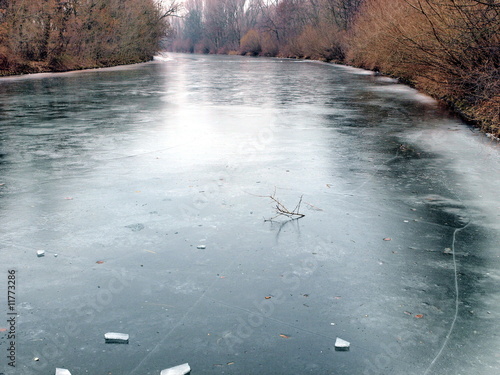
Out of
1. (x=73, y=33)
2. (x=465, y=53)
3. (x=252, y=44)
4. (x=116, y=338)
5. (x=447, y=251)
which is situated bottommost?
(x=116, y=338)

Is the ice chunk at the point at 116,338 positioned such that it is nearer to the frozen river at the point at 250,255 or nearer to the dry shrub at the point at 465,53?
the frozen river at the point at 250,255

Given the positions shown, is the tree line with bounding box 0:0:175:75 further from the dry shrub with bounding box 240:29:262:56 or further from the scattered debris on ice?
the dry shrub with bounding box 240:29:262:56

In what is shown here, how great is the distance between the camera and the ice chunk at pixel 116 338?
361 cm

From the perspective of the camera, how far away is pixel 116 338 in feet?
11.9

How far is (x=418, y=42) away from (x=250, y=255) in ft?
49.8

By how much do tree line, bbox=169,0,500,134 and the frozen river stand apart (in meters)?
3.19

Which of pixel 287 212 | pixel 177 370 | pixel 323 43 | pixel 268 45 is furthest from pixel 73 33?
pixel 268 45

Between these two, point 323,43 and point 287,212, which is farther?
point 323,43

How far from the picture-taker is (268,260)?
4.98 meters

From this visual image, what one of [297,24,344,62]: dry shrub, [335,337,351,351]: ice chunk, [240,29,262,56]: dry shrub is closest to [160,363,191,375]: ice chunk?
[335,337,351,351]: ice chunk

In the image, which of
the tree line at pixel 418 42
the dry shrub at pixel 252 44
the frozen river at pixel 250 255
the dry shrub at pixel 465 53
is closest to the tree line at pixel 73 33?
the tree line at pixel 418 42

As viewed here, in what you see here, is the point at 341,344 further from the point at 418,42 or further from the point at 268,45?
the point at 268,45

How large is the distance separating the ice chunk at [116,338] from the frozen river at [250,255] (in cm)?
6

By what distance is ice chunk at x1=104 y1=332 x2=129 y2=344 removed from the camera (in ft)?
11.8
